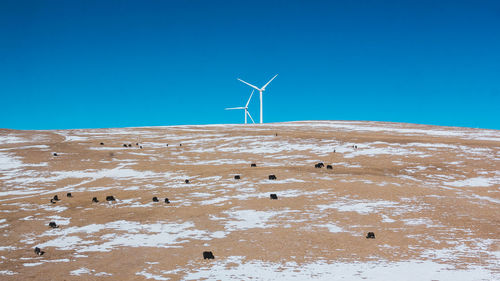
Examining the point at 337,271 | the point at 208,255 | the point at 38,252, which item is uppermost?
the point at 38,252

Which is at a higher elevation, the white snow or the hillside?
the hillside

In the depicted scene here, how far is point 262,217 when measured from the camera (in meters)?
19.7

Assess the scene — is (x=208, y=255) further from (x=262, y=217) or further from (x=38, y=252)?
(x=38, y=252)

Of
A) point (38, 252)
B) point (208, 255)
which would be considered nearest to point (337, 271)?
point (208, 255)

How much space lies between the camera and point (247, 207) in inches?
846

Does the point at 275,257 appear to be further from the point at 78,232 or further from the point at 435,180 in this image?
the point at 435,180

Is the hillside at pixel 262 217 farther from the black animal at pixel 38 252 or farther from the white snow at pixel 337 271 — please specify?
the black animal at pixel 38 252

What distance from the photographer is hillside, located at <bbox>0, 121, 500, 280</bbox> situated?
13766mm

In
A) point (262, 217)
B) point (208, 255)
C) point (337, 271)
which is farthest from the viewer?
point (262, 217)

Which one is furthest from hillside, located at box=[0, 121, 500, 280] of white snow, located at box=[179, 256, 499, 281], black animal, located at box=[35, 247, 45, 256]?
black animal, located at box=[35, 247, 45, 256]

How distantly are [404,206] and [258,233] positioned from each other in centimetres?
774

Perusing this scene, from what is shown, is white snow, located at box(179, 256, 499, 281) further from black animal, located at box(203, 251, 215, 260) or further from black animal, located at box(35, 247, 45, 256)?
black animal, located at box(35, 247, 45, 256)

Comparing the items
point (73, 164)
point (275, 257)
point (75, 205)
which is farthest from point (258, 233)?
point (73, 164)

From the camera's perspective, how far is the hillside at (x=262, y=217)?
1377 cm
